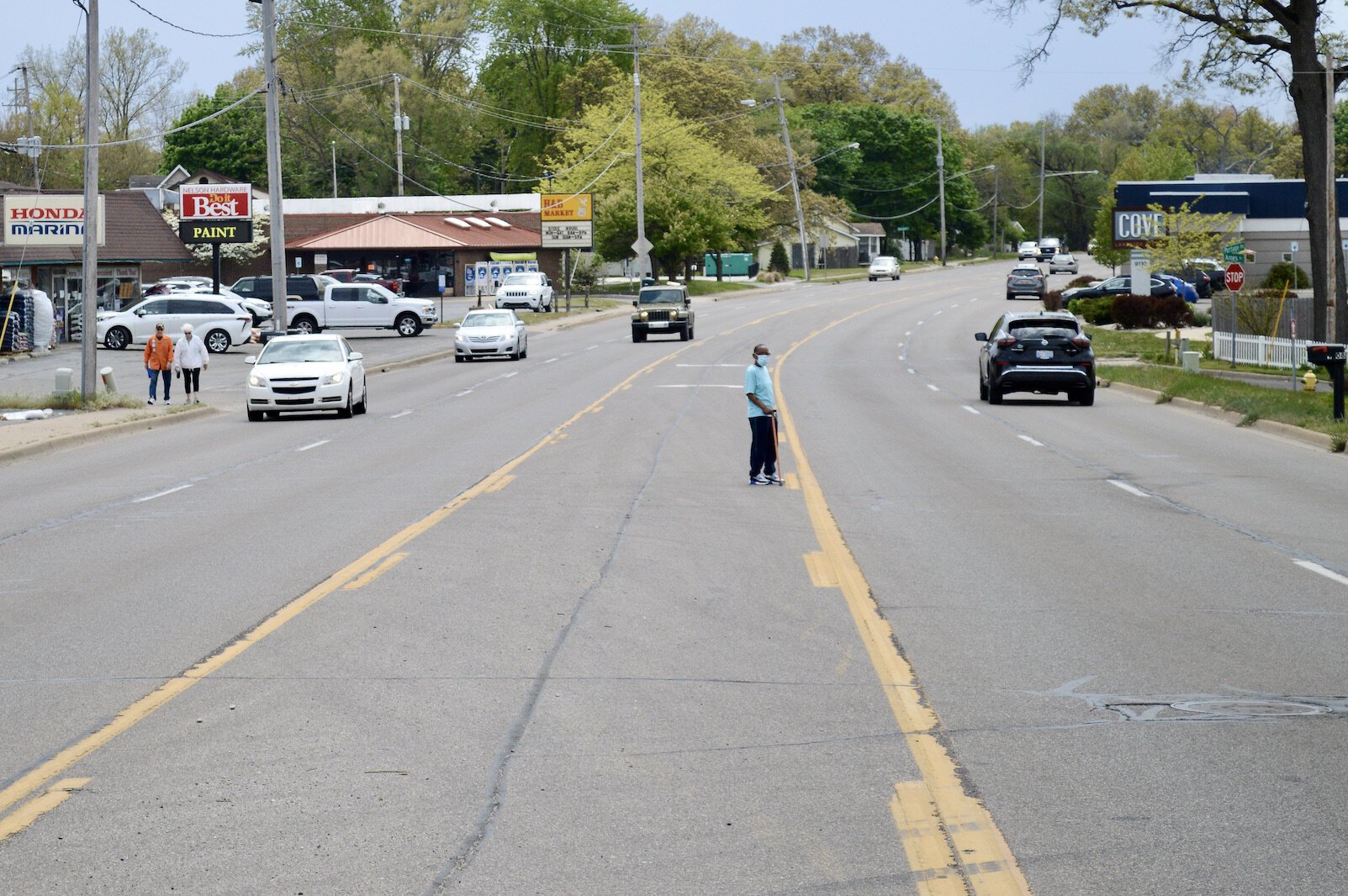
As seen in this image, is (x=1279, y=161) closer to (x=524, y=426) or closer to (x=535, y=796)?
(x=524, y=426)

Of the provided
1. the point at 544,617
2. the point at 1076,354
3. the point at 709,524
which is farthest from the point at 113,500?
the point at 1076,354

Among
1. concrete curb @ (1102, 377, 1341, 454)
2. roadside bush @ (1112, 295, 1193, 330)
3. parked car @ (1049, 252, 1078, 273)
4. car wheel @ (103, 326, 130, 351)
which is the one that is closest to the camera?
concrete curb @ (1102, 377, 1341, 454)

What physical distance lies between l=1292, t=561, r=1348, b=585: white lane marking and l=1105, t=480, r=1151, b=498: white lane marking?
14.6 feet

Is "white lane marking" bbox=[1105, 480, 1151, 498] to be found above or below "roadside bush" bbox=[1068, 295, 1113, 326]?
below

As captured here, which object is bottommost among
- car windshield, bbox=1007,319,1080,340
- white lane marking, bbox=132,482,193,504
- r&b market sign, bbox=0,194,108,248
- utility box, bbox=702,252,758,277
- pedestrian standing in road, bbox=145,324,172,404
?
white lane marking, bbox=132,482,193,504

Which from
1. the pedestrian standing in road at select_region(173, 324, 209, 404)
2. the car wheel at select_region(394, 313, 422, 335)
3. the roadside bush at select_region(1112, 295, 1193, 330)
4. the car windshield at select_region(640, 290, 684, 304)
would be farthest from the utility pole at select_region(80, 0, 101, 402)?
the roadside bush at select_region(1112, 295, 1193, 330)

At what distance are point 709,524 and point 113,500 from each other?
6929mm

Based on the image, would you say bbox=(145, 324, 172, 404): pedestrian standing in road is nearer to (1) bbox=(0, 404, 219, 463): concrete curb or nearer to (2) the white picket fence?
(1) bbox=(0, 404, 219, 463): concrete curb

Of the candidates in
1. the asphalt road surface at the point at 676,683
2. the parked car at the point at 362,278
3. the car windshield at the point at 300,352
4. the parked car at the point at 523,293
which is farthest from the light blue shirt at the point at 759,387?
the parked car at the point at 362,278

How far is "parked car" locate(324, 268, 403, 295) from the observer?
249ft

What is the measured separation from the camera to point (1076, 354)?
29.9 m

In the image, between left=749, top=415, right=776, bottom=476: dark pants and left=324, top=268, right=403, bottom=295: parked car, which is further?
left=324, top=268, right=403, bottom=295: parked car

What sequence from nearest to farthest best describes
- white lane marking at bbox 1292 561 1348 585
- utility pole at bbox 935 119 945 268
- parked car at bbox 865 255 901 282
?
white lane marking at bbox 1292 561 1348 585 < parked car at bbox 865 255 901 282 < utility pole at bbox 935 119 945 268

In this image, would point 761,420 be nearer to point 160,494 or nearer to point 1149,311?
point 160,494
